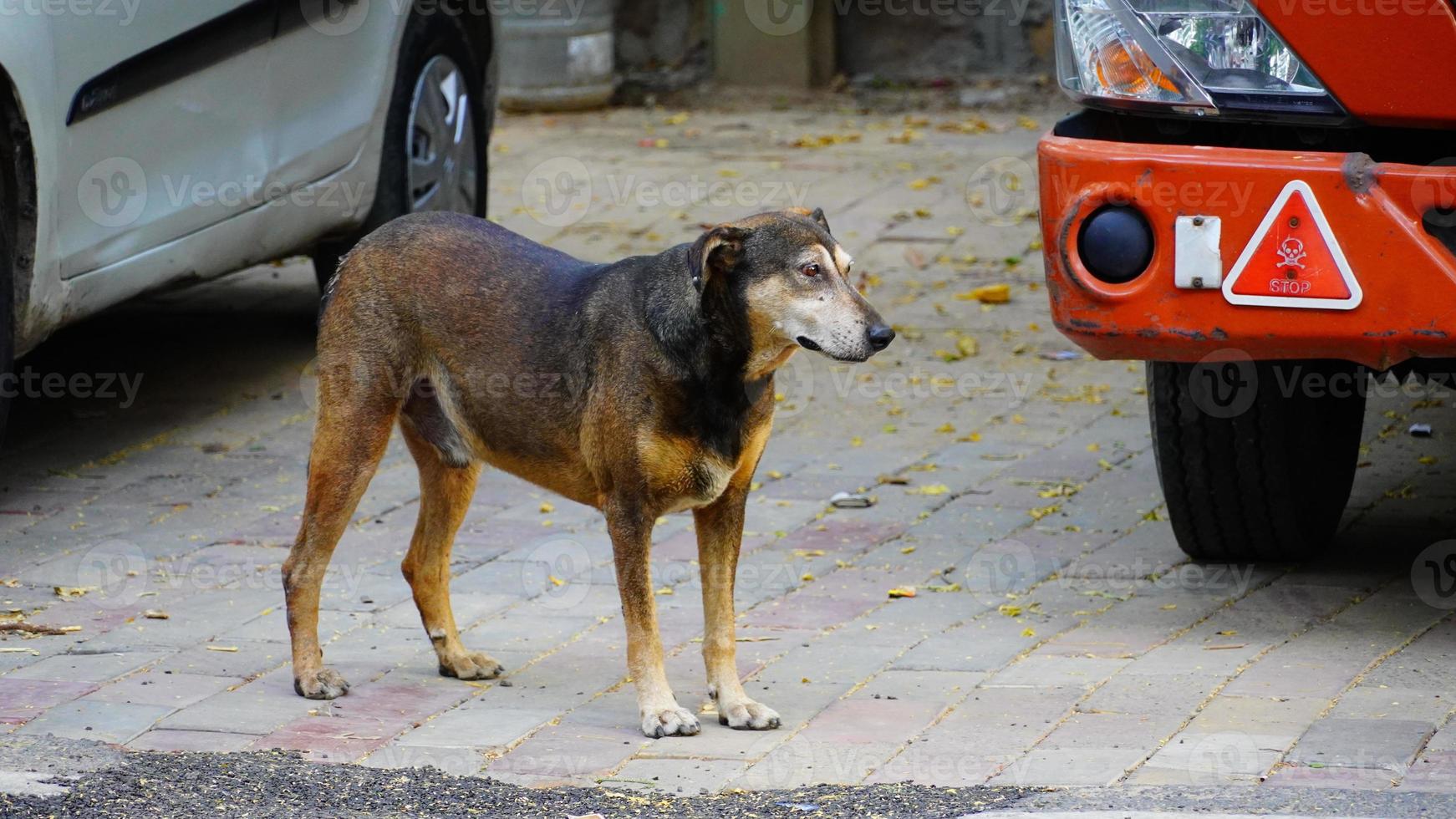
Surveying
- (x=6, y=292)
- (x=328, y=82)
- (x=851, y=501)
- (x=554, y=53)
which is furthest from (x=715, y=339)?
(x=554, y=53)

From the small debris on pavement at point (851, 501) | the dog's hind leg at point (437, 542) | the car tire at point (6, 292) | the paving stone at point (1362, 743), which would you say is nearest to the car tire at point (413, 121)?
the car tire at point (6, 292)

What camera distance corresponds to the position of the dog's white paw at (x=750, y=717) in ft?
13.0

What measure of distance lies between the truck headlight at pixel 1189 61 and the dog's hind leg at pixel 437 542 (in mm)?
1684

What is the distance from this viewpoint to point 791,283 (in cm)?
379

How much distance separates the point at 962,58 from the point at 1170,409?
7949mm

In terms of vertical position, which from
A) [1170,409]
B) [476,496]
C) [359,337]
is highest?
[359,337]

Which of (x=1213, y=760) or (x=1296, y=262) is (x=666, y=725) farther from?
(x=1296, y=262)

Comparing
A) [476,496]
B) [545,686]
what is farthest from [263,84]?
[545,686]

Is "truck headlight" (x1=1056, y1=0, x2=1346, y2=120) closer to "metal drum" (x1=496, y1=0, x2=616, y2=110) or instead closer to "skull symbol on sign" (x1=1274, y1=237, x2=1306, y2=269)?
"skull symbol on sign" (x1=1274, y1=237, x2=1306, y2=269)

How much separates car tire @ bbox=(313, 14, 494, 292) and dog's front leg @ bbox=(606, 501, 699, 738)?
9.99ft

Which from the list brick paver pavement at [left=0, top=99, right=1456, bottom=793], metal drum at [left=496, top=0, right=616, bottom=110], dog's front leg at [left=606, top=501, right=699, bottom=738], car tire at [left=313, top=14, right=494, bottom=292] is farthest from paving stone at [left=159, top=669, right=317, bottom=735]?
metal drum at [left=496, top=0, right=616, bottom=110]

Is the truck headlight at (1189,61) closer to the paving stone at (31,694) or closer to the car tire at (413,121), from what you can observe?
the paving stone at (31,694)

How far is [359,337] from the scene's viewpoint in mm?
4285

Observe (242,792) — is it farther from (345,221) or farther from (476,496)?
(345,221)
